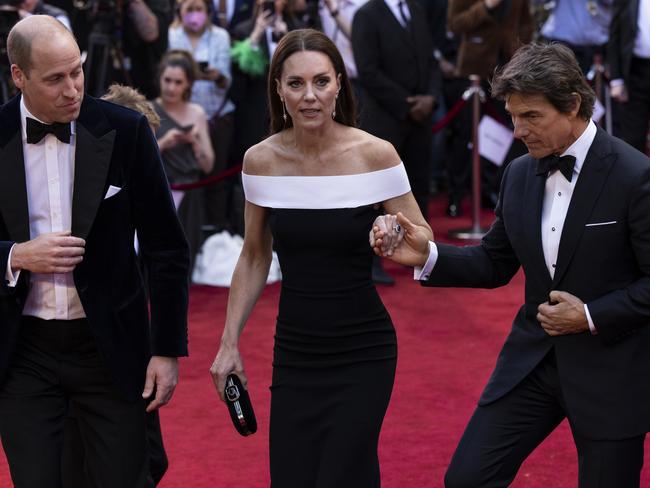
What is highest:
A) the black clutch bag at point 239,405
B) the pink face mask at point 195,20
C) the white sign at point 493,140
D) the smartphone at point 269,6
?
the smartphone at point 269,6

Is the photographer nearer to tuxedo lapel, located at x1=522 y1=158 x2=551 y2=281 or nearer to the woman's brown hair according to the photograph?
the woman's brown hair

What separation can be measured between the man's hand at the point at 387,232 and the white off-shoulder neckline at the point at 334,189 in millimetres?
218

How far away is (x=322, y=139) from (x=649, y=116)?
5.74m

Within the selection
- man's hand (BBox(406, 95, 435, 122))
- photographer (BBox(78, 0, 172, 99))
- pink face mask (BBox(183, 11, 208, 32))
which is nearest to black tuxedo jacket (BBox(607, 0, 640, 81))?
man's hand (BBox(406, 95, 435, 122))

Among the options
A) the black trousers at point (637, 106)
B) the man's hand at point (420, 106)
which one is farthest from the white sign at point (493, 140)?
the man's hand at point (420, 106)

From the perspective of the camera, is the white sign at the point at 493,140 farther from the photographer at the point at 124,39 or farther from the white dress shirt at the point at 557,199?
the white dress shirt at the point at 557,199

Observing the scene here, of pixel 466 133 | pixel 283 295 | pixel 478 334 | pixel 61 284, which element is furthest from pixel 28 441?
pixel 466 133

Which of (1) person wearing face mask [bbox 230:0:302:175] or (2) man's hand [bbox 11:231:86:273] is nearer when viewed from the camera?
(2) man's hand [bbox 11:231:86:273]

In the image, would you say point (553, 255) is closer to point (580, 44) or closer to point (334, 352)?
point (334, 352)

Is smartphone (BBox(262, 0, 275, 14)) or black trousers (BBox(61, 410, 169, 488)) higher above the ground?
smartphone (BBox(262, 0, 275, 14))

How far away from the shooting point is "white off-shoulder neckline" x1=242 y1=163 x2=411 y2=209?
3.56 meters

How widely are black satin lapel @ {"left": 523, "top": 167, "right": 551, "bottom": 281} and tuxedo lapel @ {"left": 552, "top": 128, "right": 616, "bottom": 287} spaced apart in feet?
0.24

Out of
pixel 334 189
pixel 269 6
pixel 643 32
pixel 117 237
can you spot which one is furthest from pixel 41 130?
pixel 643 32

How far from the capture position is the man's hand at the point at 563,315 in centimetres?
326
